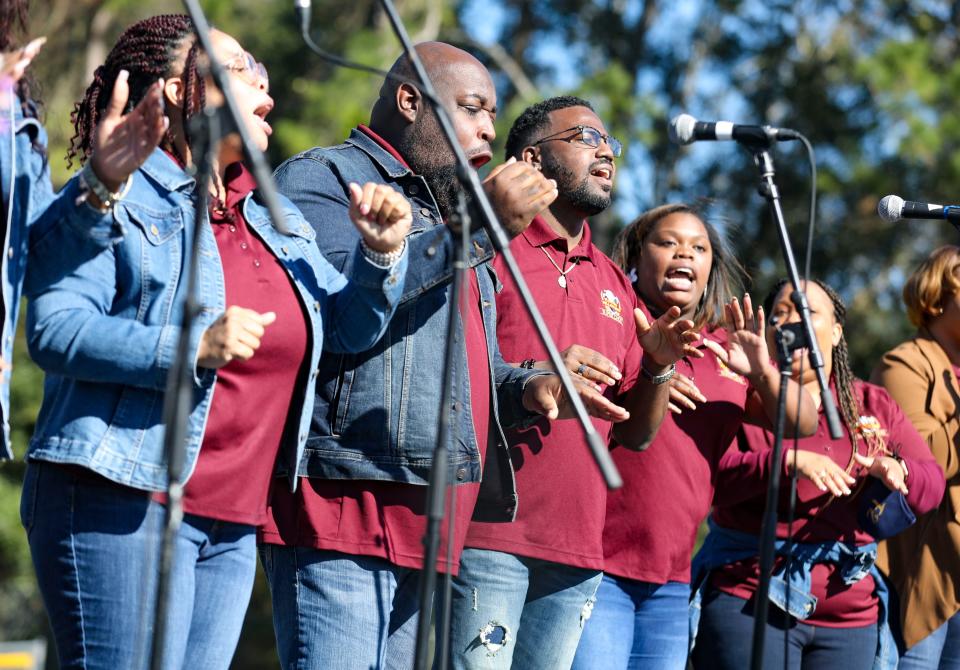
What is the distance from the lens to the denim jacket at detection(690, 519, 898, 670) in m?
4.42

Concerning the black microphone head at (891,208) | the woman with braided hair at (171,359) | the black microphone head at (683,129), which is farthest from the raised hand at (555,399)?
the black microphone head at (891,208)

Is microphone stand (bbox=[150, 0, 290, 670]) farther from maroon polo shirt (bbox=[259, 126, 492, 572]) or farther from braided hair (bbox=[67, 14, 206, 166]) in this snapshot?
maroon polo shirt (bbox=[259, 126, 492, 572])

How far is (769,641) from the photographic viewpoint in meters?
4.44

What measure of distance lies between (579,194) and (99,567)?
2.23 meters

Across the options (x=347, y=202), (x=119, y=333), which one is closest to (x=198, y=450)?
(x=119, y=333)

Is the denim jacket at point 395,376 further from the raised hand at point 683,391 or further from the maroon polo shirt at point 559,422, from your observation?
the raised hand at point 683,391

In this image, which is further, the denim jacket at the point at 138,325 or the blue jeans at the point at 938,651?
the blue jeans at the point at 938,651

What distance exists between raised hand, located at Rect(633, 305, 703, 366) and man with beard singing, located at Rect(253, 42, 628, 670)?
1.26 ft

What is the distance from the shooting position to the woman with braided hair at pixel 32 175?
8.55 feet

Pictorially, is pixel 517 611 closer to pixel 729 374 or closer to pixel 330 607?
pixel 330 607

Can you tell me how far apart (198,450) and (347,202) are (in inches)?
39.5

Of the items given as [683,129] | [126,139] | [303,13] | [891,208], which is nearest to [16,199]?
[126,139]

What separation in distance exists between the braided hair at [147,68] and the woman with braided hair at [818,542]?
2.35 meters

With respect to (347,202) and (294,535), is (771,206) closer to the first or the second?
(347,202)
